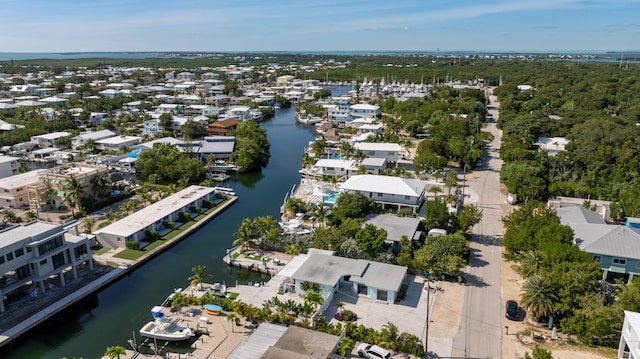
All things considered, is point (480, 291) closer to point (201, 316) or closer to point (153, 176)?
point (201, 316)

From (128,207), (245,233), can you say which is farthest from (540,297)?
(128,207)

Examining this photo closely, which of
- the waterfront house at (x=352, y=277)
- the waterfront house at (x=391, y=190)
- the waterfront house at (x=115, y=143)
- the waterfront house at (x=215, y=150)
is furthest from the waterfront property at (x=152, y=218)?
the waterfront house at (x=115, y=143)

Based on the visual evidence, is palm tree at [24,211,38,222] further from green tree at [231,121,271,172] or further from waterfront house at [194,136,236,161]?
green tree at [231,121,271,172]

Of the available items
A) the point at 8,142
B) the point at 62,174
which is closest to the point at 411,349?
the point at 62,174

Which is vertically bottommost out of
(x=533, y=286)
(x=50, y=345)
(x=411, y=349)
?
(x=50, y=345)

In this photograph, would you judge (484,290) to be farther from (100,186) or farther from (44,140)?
(44,140)

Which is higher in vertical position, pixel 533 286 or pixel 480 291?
pixel 533 286
